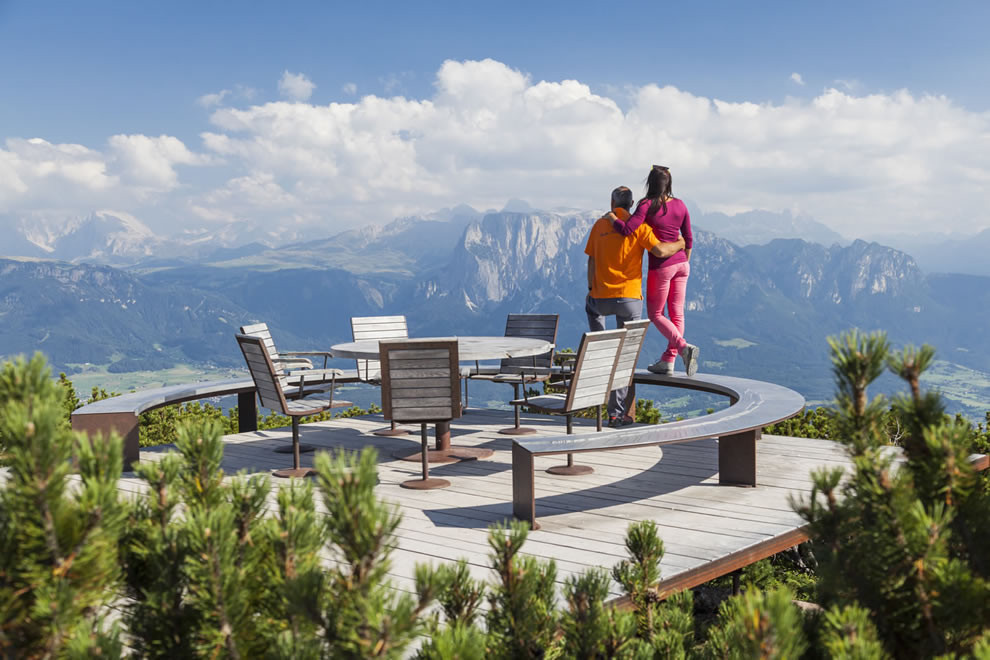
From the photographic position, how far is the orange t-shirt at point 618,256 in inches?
285

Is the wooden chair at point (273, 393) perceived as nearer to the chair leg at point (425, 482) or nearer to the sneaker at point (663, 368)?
the chair leg at point (425, 482)

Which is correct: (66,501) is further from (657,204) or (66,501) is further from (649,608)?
(657,204)

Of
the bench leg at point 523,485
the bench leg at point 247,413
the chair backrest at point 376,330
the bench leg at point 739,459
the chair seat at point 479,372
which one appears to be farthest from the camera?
the chair backrest at point 376,330

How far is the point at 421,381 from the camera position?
18.6 ft

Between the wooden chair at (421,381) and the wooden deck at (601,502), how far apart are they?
534mm

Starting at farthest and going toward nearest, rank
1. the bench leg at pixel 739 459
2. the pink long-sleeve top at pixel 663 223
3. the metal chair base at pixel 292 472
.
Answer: the pink long-sleeve top at pixel 663 223 < the metal chair base at pixel 292 472 < the bench leg at pixel 739 459

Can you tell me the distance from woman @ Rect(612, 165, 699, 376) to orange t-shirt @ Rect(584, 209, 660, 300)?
8cm

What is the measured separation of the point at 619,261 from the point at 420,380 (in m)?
2.50

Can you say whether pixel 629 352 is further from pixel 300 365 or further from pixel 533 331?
pixel 300 365

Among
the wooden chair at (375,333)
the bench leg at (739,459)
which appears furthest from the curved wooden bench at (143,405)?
the bench leg at (739,459)

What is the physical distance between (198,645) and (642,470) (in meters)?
5.19

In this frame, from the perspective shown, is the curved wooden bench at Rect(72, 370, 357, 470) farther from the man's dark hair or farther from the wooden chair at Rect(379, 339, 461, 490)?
the man's dark hair

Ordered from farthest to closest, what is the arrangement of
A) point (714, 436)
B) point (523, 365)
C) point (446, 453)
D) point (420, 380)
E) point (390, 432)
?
point (523, 365), point (390, 432), point (446, 453), point (420, 380), point (714, 436)

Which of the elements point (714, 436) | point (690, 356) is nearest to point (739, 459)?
point (714, 436)
